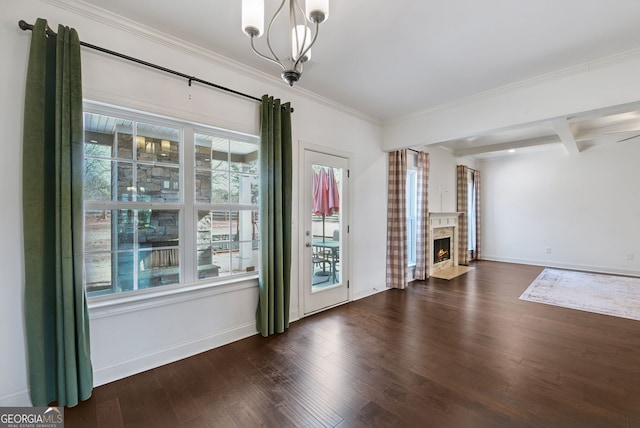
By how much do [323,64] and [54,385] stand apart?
10.9 feet

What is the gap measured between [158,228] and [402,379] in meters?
2.39

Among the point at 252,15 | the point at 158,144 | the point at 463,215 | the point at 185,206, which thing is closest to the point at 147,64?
the point at 158,144

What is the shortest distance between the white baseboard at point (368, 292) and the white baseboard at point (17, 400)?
3335 mm

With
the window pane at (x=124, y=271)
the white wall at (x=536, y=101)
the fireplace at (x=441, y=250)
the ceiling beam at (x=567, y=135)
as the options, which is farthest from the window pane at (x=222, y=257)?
the fireplace at (x=441, y=250)

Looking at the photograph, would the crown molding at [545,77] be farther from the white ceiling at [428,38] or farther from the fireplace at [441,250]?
the fireplace at [441,250]

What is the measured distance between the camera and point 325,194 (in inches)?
145

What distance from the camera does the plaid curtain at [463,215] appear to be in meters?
6.66

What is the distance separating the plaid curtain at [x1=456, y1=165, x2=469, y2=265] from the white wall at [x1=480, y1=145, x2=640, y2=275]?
105 centimetres

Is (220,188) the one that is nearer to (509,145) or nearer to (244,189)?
(244,189)

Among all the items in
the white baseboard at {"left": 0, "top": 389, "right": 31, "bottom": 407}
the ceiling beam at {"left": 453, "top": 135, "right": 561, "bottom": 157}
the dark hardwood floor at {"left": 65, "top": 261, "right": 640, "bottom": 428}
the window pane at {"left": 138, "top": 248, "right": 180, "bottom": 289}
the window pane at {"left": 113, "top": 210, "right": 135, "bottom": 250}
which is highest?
the ceiling beam at {"left": 453, "top": 135, "right": 561, "bottom": 157}

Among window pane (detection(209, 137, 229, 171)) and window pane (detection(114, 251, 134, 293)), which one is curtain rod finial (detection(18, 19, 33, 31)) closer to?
window pane (detection(209, 137, 229, 171))

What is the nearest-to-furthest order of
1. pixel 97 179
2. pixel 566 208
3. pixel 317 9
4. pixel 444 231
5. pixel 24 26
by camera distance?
pixel 317 9 < pixel 24 26 < pixel 97 179 < pixel 444 231 < pixel 566 208

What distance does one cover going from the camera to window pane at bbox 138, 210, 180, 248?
237cm

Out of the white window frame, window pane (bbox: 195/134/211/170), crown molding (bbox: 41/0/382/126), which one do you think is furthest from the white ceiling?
window pane (bbox: 195/134/211/170)
